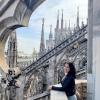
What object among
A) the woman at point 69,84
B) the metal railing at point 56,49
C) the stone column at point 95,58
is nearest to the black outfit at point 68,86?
the woman at point 69,84

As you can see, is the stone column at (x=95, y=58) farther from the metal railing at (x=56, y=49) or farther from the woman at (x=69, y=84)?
the metal railing at (x=56, y=49)

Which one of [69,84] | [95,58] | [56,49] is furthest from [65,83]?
[56,49]

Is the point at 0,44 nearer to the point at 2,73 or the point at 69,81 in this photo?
the point at 2,73

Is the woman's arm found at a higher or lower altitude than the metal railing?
lower

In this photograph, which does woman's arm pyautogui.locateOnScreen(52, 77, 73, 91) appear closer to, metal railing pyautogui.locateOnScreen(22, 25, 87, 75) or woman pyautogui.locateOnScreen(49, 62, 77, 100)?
woman pyautogui.locateOnScreen(49, 62, 77, 100)

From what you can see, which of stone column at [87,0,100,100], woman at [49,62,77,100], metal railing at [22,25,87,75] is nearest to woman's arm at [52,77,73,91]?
woman at [49,62,77,100]

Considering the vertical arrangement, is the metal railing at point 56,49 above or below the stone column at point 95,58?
above

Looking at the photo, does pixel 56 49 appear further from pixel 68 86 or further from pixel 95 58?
pixel 95 58

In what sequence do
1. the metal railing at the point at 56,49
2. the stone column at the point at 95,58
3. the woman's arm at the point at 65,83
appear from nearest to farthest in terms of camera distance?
the stone column at the point at 95,58 → the woman's arm at the point at 65,83 → the metal railing at the point at 56,49

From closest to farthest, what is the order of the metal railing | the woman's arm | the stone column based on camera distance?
1. the stone column
2. the woman's arm
3. the metal railing

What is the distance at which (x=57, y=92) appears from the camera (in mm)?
4570

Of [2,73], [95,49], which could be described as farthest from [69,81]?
[2,73]

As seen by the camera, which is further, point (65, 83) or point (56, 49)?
point (56, 49)

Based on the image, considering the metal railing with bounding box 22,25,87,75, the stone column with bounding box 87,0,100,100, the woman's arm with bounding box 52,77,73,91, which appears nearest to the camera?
the stone column with bounding box 87,0,100,100
